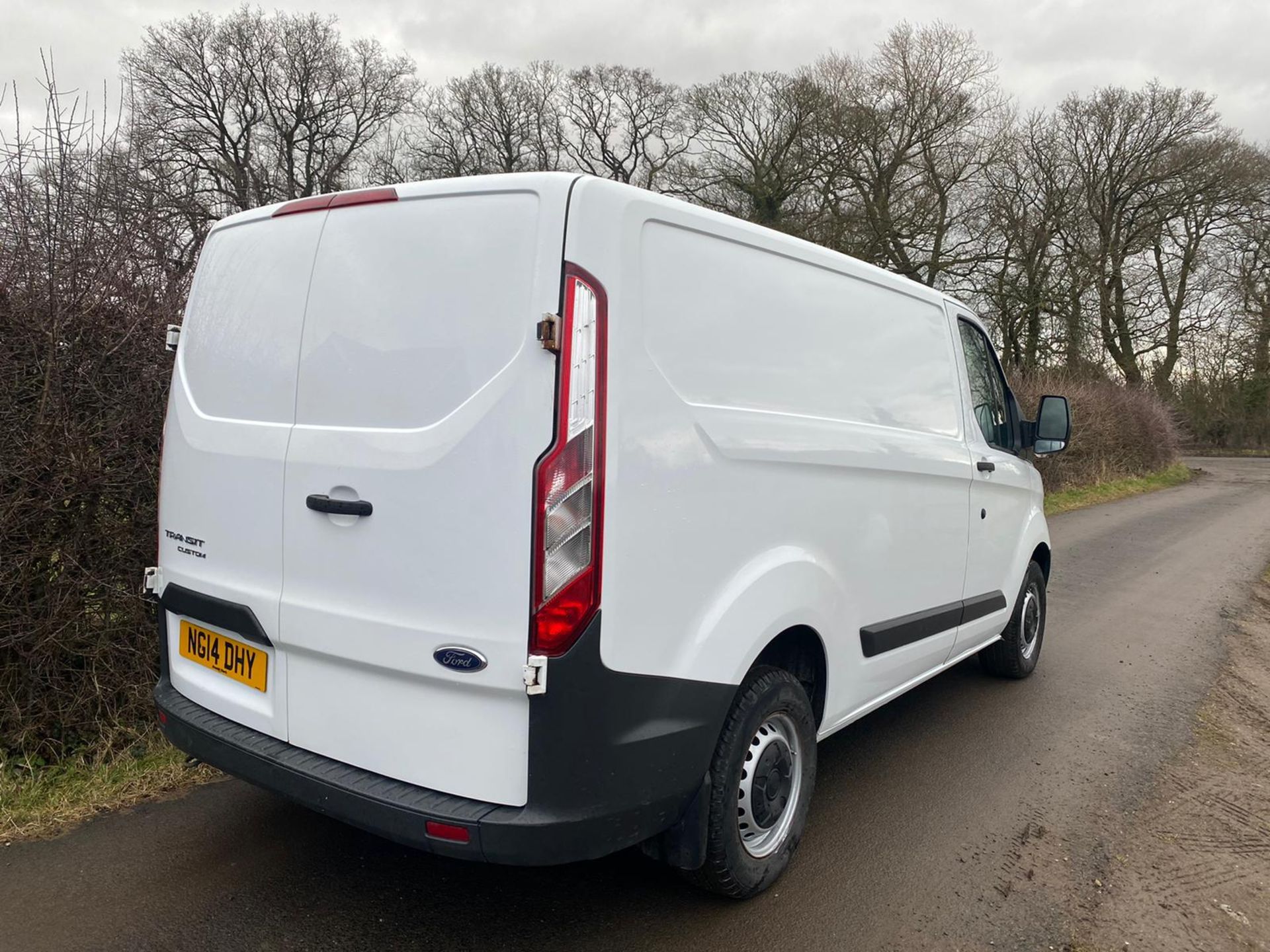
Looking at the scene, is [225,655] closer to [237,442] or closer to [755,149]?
[237,442]

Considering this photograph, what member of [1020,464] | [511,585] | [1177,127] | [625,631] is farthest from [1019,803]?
[1177,127]

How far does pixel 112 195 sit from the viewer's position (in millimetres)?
3879

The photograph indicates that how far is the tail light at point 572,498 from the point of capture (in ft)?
6.82

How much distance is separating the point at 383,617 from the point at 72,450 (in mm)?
1979

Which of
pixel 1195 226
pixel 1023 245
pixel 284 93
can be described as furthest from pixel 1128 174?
pixel 284 93

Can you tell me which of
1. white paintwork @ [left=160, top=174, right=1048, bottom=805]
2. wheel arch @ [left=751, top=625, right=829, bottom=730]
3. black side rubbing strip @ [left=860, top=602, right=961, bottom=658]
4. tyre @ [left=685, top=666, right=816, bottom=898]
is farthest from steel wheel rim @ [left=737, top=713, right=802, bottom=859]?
black side rubbing strip @ [left=860, top=602, right=961, bottom=658]

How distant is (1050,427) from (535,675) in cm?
366

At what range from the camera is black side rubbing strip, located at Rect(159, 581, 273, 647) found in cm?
255

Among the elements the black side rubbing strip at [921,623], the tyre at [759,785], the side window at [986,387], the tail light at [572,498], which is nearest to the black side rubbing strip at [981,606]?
the black side rubbing strip at [921,623]

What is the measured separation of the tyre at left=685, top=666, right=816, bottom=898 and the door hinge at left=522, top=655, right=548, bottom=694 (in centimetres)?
71

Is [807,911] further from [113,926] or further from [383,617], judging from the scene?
[113,926]

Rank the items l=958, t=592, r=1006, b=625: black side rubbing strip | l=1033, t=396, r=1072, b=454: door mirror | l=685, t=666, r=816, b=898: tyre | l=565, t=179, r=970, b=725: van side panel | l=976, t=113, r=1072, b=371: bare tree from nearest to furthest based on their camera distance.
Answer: l=565, t=179, r=970, b=725: van side panel < l=685, t=666, r=816, b=898: tyre < l=958, t=592, r=1006, b=625: black side rubbing strip < l=1033, t=396, r=1072, b=454: door mirror < l=976, t=113, r=1072, b=371: bare tree

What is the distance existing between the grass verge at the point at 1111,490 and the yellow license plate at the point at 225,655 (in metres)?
14.2

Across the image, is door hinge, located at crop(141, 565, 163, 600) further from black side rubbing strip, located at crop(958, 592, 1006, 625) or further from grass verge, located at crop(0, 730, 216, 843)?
black side rubbing strip, located at crop(958, 592, 1006, 625)
